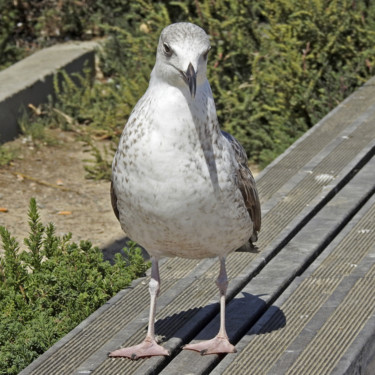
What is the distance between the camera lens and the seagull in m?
3.57

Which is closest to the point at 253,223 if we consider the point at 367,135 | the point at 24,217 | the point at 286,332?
the point at 286,332

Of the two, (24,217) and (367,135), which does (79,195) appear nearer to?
(24,217)

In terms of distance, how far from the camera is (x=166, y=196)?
12.0 feet

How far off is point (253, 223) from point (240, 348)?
0.57m

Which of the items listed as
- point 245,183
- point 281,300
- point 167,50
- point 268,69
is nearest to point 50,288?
point 281,300

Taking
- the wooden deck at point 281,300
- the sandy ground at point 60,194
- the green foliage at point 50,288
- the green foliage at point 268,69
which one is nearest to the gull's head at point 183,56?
the wooden deck at point 281,300

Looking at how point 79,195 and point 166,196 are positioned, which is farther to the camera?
point 79,195

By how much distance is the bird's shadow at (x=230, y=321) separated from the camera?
13.9ft

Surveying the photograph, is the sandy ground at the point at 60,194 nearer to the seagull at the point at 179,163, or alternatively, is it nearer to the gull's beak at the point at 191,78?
the seagull at the point at 179,163

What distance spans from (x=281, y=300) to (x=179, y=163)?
1.20 m

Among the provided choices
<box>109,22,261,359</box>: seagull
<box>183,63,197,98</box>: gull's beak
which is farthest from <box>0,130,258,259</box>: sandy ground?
<box>183,63,197,98</box>: gull's beak

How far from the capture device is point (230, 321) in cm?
436

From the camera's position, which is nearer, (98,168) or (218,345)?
(218,345)

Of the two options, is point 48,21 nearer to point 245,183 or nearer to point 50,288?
point 50,288
